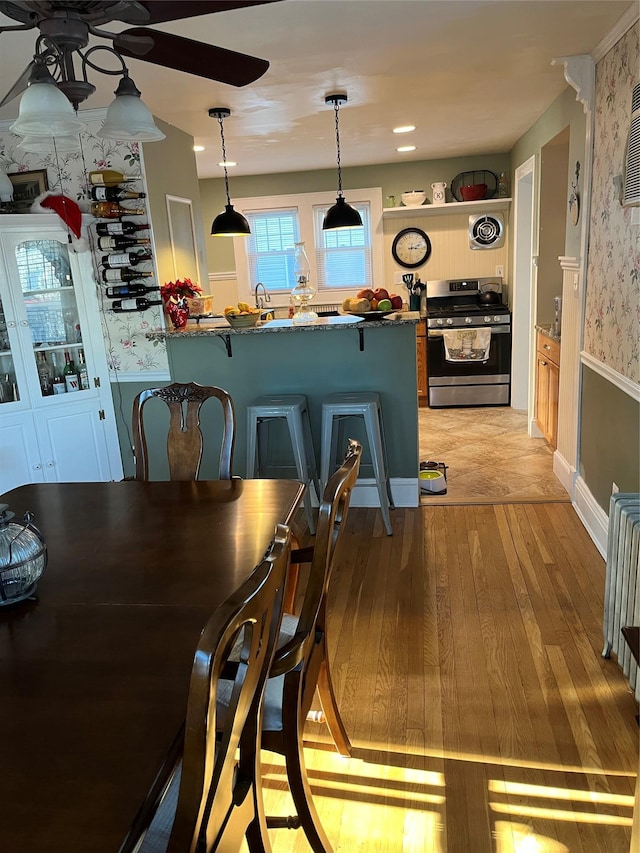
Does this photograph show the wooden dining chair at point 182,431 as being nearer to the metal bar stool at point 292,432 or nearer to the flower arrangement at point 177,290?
the metal bar stool at point 292,432

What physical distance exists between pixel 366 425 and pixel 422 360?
3.25m

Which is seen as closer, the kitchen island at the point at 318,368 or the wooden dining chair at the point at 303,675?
the wooden dining chair at the point at 303,675

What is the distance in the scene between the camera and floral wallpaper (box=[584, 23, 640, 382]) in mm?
2529

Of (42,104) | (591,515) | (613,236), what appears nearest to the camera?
(42,104)

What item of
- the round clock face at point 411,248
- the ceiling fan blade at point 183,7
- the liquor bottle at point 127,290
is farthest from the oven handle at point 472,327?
the ceiling fan blade at point 183,7

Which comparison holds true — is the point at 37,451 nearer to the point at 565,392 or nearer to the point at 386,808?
the point at 386,808

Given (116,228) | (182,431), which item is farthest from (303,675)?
(116,228)

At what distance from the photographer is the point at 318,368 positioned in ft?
12.3

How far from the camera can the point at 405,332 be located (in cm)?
359

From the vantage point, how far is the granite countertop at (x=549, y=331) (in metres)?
4.25

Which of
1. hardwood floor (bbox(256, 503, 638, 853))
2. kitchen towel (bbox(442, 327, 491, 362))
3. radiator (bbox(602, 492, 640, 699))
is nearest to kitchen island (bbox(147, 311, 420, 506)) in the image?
hardwood floor (bbox(256, 503, 638, 853))

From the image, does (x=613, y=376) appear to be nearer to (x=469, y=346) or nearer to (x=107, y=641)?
(x=107, y=641)

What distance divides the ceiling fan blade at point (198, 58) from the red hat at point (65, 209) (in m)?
2.04

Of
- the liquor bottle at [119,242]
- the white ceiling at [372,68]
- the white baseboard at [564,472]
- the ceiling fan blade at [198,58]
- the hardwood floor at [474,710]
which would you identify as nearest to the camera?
the ceiling fan blade at [198,58]
